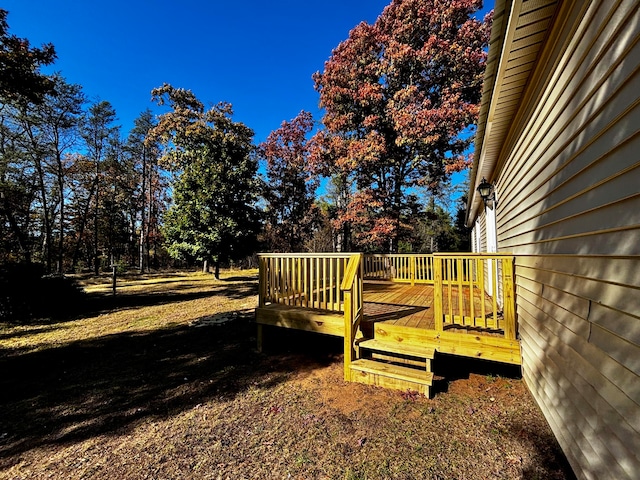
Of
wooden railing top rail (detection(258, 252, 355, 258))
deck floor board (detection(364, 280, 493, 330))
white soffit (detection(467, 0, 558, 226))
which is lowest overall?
deck floor board (detection(364, 280, 493, 330))

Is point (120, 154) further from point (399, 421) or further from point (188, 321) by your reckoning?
point (399, 421)

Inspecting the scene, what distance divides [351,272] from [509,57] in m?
2.81

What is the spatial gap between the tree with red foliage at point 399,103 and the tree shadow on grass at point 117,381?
9.79m

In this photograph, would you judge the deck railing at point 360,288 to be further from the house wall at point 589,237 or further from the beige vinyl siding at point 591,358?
the beige vinyl siding at point 591,358

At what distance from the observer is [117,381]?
3.94m

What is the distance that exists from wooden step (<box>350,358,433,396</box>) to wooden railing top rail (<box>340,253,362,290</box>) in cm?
107

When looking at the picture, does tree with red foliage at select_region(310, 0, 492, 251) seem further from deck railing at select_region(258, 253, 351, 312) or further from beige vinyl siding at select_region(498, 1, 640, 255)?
beige vinyl siding at select_region(498, 1, 640, 255)

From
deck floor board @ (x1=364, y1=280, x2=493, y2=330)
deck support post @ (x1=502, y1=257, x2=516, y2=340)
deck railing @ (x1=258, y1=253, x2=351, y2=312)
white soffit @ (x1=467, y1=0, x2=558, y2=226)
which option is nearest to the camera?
white soffit @ (x1=467, y1=0, x2=558, y2=226)

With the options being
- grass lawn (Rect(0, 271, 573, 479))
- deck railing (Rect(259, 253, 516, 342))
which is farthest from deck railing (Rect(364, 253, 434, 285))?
grass lawn (Rect(0, 271, 573, 479))

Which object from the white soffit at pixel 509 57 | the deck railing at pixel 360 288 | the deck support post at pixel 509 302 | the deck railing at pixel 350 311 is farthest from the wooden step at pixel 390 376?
the white soffit at pixel 509 57

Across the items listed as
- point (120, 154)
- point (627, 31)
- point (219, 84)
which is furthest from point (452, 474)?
point (120, 154)

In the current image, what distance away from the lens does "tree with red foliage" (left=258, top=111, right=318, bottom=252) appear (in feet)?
63.6

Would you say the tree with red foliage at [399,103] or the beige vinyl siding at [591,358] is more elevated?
the tree with red foliage at [399,103]

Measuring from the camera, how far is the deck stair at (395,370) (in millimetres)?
3305
